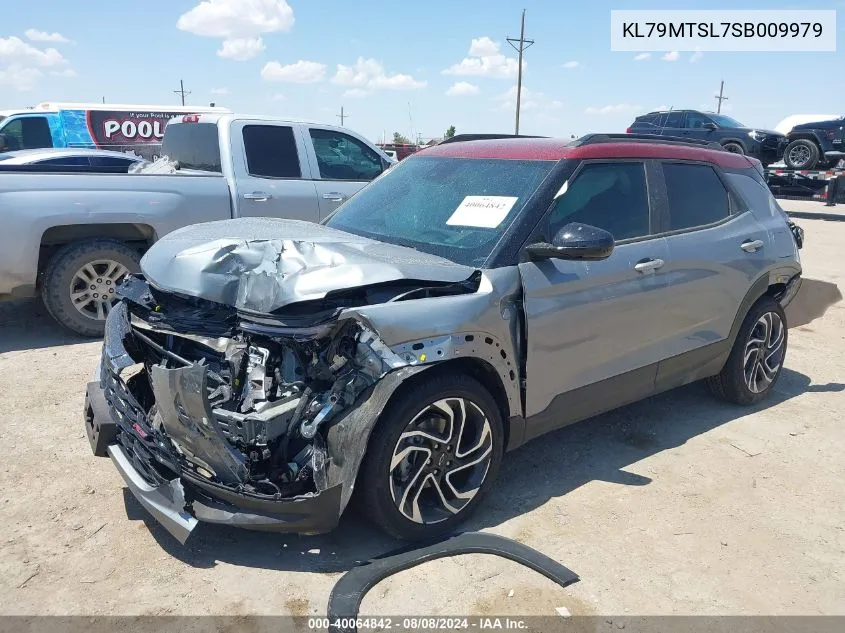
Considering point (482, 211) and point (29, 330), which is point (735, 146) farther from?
point (29, 330)

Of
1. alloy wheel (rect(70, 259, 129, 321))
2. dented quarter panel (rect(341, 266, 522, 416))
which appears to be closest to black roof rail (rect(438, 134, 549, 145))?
dented quarter panel (rect(341, 266, 522, 416))

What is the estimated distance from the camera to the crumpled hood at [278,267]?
9.35ft

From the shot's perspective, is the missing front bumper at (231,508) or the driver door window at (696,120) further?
the driver door window at (696,120)

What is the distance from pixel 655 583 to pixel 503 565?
666 millimetres

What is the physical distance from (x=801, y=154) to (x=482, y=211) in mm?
17505

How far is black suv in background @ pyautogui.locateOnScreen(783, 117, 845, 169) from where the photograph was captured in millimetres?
17219

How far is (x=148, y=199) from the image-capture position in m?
6.07

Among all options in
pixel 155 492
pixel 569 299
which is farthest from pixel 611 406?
pixel 155 492

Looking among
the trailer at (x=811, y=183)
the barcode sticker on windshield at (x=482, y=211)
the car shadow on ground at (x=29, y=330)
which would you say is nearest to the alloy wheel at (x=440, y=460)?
the barcode sticker on windshield at (x=482, y=211)

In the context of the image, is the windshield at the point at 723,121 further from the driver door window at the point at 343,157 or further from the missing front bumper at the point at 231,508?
the missing front bumper at the point at 231,508

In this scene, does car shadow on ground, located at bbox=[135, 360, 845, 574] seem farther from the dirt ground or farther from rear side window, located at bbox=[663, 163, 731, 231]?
rear side window, located at bbox=[663, 163, 731, 231]

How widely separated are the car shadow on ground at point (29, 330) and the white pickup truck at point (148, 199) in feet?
0.88

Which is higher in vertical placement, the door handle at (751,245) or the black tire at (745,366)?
the door handle at (751,245)

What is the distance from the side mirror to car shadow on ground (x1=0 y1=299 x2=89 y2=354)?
462 centimetres
